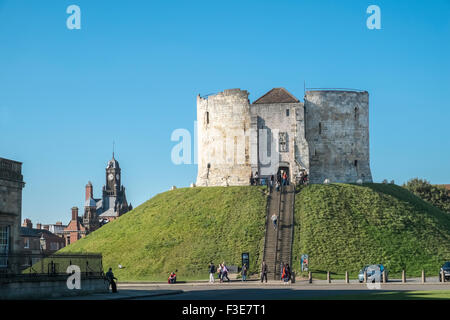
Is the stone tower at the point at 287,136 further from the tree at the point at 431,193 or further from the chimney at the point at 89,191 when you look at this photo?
the chimney at the point at 89,191

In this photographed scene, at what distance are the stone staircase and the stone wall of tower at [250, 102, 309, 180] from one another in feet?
12.5

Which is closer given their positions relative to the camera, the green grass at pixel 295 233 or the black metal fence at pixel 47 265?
the black metal fence at pixel 47 265

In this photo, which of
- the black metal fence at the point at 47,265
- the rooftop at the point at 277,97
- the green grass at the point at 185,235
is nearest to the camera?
the black metal fence at the point at 47,265

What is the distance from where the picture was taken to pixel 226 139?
72688 millimetres

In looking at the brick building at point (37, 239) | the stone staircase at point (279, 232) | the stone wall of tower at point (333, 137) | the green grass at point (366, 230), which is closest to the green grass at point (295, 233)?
the green grass at point (366, 230)

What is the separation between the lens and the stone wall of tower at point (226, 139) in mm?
72125

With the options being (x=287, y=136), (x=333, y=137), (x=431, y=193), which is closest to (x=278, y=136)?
(x=287, y=136)

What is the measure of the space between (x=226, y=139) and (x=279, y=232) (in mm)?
15265

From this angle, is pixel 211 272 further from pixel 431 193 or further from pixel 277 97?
pixel 431 193

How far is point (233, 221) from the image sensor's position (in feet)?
208

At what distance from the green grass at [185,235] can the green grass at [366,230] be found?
419 centimetres

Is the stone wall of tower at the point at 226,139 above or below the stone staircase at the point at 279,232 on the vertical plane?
above

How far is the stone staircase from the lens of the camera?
183 ft
